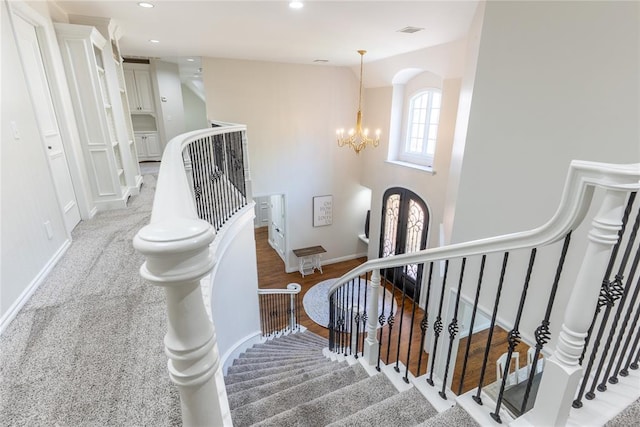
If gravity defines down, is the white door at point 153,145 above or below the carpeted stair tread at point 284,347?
above

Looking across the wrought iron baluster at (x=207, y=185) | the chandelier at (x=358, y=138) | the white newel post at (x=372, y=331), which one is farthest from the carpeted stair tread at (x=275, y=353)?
the chandelier at (x=358, y=138)

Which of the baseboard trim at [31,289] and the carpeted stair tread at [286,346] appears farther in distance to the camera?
the carpeted stair tread at [286,346]

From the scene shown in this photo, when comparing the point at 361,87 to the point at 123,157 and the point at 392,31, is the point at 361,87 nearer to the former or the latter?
the point at 392,31

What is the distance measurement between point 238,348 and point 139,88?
703cm

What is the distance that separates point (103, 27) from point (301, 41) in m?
2.58

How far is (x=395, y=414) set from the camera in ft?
5.47

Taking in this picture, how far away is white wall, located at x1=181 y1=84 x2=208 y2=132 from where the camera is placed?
32.6 feet

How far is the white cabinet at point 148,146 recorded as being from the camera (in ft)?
26.0

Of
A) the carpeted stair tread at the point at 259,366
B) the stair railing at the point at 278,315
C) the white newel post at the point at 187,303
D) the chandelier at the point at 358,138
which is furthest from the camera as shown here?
the chandelier at the point at 358,138

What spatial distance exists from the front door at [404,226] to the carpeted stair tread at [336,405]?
417cm

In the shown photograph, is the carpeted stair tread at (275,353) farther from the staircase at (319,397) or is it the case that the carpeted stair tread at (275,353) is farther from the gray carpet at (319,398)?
the gray carpet at (319,398)

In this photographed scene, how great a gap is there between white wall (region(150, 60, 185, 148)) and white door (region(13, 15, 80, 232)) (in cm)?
516

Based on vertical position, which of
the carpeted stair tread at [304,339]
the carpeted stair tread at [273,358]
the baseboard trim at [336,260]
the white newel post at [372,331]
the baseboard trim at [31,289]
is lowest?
the baseboard trim at [336,260]

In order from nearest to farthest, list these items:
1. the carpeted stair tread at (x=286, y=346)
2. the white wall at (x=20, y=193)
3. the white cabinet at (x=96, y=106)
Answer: the white wall at (x=20, y=193)
the white cabinet at (x=96, y=106)
the carpeted stair tread at (x=286, y=346)
